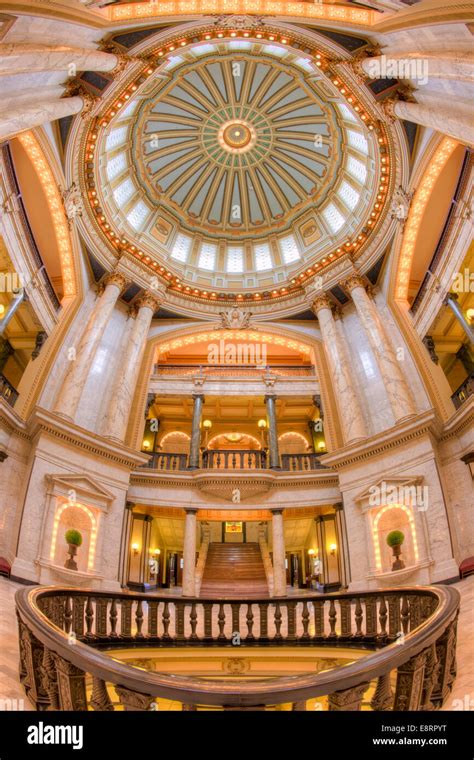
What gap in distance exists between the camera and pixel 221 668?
29.2 feet

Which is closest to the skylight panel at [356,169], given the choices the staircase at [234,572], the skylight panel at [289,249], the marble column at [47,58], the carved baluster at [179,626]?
the skylight panel at [289,249]

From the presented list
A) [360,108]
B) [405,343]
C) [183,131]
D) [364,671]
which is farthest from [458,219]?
[183,131]

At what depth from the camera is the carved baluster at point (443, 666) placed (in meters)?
4.56

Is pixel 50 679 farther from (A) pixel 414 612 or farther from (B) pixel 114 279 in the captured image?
(B) pixel 114 279

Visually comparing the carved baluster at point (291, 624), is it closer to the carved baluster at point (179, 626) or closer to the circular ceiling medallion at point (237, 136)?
the carved baluster at point (179, 626)

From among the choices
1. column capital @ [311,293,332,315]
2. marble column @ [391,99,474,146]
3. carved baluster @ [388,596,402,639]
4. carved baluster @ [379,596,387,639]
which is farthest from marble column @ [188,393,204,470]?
marble column @ [391,99,474,146]

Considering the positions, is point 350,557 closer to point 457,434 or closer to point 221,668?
point 457,434

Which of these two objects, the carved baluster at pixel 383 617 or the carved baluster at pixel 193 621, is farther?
the carved baluster at pixel 193 621

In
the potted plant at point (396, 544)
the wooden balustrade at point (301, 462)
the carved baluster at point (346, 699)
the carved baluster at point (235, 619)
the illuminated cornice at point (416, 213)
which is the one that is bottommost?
the carved baluster at point (346, 699)

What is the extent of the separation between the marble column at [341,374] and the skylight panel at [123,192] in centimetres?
1134

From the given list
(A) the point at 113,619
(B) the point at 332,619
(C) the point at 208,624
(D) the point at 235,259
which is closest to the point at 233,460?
(C) the point at 208,624

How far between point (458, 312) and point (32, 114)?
14006mm

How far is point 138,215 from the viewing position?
25.7 m

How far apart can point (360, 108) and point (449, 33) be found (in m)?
8.46
